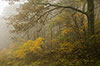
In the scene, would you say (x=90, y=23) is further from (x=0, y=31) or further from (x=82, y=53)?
(x=0, y=31)

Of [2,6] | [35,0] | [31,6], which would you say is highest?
[2,6]

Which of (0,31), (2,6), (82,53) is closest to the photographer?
(82,53)

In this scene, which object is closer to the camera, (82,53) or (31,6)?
(31,6)

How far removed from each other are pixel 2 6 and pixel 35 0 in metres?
25.9

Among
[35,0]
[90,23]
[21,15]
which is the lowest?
[90,23]

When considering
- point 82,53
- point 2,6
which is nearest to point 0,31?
point 2,6

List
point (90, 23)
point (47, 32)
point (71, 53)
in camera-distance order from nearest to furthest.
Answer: point (90, 23) < point (71, 53) < point (47, 32)

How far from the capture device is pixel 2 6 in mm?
25734

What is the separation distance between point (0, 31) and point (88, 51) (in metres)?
21.8

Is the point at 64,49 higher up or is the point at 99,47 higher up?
the point at 99,47

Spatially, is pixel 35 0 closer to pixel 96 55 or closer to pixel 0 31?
pixel 96 55

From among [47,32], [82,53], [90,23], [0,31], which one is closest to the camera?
[90,23]

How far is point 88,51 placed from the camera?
15.7ft

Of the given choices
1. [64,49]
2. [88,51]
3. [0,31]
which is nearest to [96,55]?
[88,51]
